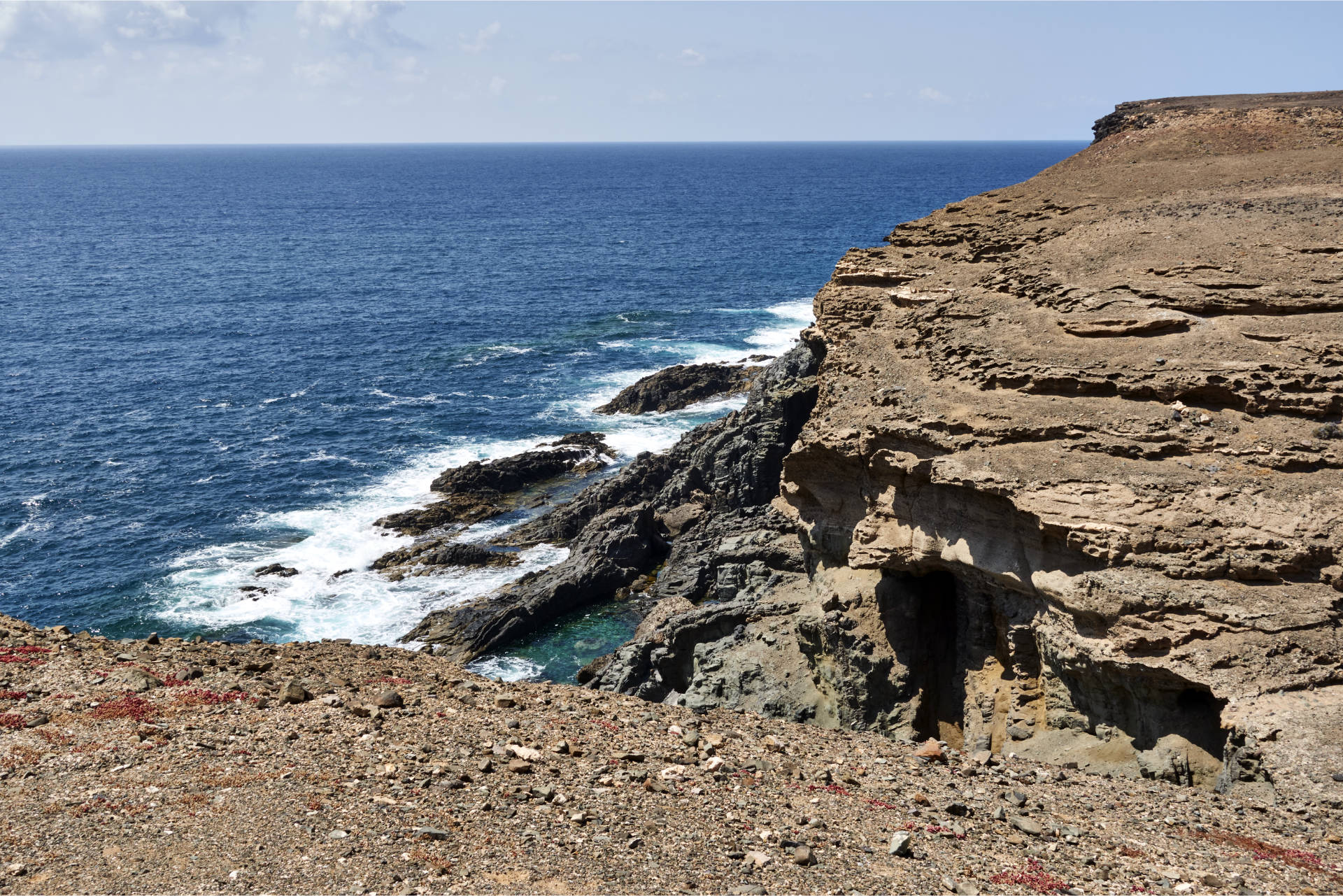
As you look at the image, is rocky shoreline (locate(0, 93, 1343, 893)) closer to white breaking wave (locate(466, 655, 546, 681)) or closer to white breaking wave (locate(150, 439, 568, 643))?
white breaking wave (locate(466, 655, 546, 681))

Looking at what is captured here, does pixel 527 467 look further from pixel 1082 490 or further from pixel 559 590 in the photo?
pixel 1082 490

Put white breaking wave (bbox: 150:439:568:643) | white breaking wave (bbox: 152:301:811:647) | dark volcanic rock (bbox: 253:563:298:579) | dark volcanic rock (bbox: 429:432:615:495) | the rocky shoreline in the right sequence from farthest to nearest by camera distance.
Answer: dark volcanic rock (bbox: 429:432:615:495) → dark volcanic rock (bbox: 253:563:298:579) → white breaking wave (bbox: 150:439:568:643) → white breaking wave (bbox: 152:301:811:647) → the rocky shoreline

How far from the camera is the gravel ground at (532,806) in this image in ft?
51.4

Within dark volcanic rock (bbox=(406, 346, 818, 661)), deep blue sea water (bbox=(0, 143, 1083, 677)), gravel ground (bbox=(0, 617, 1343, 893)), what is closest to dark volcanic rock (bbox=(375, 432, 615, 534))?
deep blue sea water (bbox=(0, 143, 1083, 677))

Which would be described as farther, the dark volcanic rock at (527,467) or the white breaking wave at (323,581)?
the dark volcanic rock at (527,467)

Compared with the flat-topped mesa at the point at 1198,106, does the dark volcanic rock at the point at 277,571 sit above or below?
below

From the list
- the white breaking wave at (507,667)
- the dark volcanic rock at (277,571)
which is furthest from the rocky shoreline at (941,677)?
the dark volcanic rock at (277,571)

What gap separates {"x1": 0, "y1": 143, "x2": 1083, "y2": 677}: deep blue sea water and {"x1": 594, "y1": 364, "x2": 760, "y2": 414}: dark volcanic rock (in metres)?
2.23

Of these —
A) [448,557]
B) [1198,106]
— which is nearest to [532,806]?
[448,557]

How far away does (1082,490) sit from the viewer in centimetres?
2019

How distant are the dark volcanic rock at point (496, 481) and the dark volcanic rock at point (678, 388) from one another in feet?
24.3

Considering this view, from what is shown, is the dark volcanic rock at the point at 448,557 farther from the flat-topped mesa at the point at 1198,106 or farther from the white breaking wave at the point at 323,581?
the flat-topped mesa at the point at 1198,106

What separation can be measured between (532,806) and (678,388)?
5470 cm

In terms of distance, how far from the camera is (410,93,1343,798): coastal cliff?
18.7 meters
